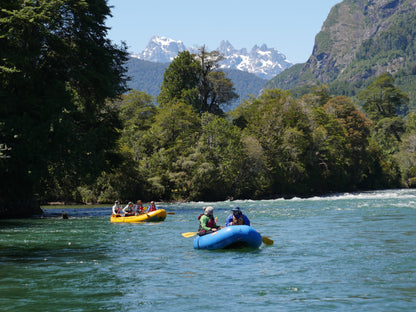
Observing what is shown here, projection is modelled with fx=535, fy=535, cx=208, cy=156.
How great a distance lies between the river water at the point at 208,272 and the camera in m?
12.4

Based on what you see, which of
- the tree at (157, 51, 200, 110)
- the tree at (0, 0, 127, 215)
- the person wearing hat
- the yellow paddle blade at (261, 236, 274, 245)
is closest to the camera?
the yellow paddle blade at (261, 236, 274, 245)

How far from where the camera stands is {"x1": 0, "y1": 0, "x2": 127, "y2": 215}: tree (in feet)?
111

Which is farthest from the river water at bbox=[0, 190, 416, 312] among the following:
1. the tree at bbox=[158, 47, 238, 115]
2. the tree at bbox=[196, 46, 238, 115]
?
the tree at bbox=[196, 46, 238, 115]

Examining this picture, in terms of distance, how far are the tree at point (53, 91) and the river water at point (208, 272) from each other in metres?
8.57

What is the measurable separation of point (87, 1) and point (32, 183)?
14.2 metres

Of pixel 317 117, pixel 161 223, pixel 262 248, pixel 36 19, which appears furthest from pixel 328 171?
pixel 262 248

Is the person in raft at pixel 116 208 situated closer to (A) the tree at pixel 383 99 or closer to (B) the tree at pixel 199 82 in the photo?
(B) the tree at pixel 199 82

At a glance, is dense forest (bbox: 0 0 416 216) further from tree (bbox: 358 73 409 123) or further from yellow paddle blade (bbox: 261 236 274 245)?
yellow paddle blade (bbox: 261 236 274 245)

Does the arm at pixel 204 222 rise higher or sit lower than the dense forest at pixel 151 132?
lower

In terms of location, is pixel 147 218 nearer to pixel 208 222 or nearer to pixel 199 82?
pixel 208 222

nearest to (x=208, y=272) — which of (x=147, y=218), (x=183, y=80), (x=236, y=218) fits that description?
(x=236, y=218)

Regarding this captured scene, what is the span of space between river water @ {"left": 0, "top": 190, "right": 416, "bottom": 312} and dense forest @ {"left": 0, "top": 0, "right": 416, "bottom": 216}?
20.1 feet

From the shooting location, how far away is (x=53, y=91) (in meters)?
35.7

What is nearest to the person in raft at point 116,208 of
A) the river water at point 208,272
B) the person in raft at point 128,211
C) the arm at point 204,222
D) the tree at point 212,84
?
the person in raft at point 128,211
